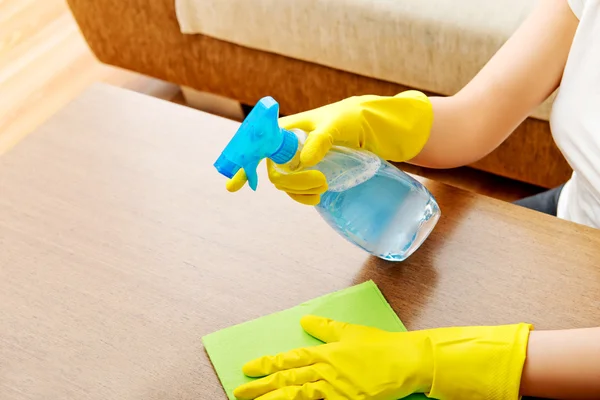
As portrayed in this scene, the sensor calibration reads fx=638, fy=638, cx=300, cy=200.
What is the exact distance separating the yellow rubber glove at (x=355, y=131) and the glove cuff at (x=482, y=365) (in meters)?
0.20

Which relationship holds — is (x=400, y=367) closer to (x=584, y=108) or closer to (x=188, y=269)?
(x=188, y=269)

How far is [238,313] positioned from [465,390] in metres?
0.25

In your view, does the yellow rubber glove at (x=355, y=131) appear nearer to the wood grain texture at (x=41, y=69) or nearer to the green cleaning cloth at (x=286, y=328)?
the green cleaning cloth at (x=286, y=328)

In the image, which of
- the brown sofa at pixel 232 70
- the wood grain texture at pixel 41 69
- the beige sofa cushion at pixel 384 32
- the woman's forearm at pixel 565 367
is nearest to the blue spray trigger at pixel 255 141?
the woman's forearm at pixel 565 367

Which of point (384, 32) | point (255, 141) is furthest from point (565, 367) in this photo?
point (384, 32)

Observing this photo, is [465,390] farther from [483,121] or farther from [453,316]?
[483,121]

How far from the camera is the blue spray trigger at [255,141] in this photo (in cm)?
57

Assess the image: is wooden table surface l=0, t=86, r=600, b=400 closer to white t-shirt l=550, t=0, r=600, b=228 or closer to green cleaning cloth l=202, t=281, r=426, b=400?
green cleaning cloth l=202, t=281, r=426, b=400

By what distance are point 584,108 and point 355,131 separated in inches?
11.6

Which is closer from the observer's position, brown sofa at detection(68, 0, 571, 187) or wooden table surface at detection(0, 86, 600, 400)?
wooden table surface at detection(0, 86, 600, 400)

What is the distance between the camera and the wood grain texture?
6.50 ft

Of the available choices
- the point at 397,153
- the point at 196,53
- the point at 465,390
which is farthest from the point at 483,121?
the point at 196,53

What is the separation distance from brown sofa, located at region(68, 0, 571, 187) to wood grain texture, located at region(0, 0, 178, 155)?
A: 256mm

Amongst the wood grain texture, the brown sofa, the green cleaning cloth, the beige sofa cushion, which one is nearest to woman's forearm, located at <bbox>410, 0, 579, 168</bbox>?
the green cleaning cloth
